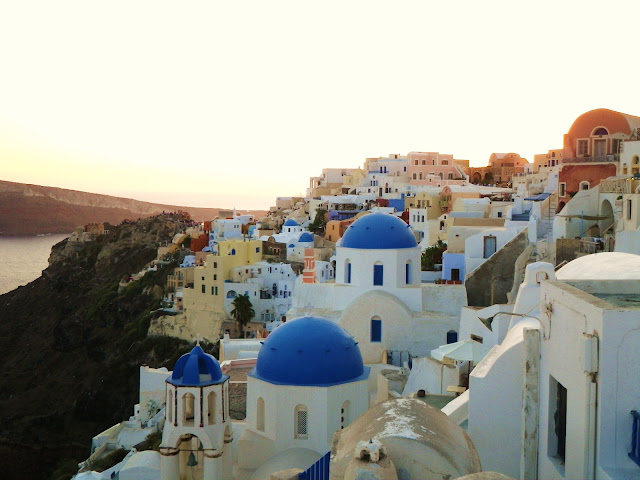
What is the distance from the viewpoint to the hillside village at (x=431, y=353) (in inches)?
225

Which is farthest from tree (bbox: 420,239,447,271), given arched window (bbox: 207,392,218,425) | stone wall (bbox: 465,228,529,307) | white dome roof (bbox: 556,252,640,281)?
white dome roof (bbox: 556,252,640,281)

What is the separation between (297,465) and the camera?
10734mm

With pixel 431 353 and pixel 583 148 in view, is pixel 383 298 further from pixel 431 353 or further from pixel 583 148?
pixel 583 148

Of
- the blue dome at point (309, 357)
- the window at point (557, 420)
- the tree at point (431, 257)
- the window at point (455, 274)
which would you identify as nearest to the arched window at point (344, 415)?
the blue dome at point (309, 357)

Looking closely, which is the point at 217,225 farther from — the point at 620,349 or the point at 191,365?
the point at 620,349

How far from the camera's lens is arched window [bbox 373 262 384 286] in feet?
61.1

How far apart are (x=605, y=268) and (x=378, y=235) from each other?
430 inches

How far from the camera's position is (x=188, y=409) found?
436 inches

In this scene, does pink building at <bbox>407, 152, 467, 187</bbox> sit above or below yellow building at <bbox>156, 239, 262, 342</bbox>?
above

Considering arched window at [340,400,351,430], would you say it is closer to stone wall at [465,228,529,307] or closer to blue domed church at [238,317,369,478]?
blue domed church at [238,317,369,478]

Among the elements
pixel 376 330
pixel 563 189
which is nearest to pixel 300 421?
pixel 376 330

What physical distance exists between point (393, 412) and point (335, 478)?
3.51 ft

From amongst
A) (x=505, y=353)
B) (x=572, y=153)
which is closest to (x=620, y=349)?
(x=505, y=353)

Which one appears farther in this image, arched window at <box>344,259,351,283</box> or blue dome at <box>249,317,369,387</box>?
arched window at <box>344,259,351,283</box>
